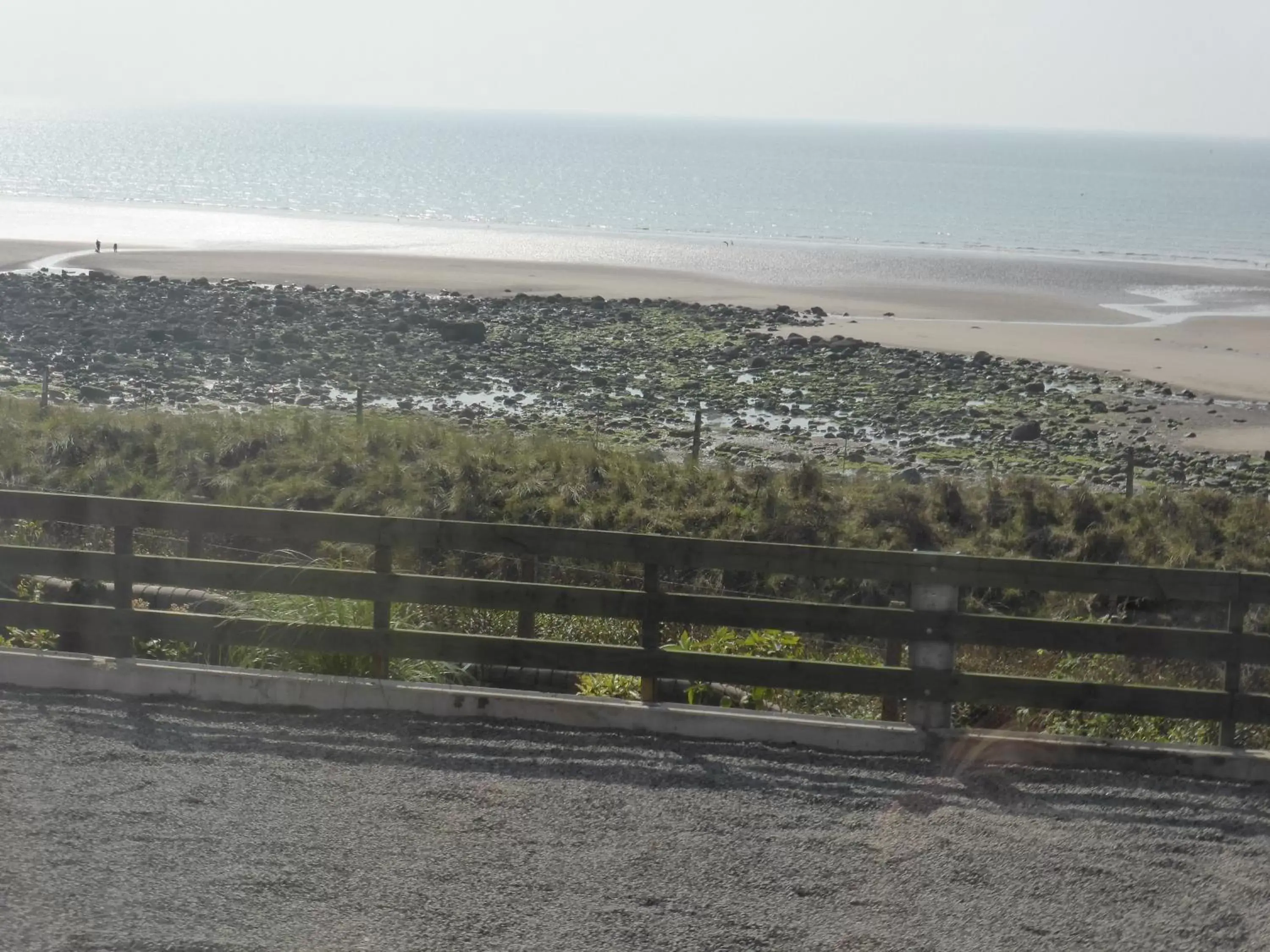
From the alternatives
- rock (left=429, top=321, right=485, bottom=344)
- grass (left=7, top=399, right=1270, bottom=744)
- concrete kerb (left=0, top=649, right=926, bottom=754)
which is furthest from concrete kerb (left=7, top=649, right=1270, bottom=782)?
rock (left=429, top=321, right=485, bottom=344)

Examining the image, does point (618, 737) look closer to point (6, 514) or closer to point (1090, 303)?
point (6, 514)

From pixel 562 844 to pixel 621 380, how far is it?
26698 millimetres

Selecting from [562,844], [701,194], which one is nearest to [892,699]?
[562,844]

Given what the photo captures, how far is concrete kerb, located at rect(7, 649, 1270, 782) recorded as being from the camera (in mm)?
7430

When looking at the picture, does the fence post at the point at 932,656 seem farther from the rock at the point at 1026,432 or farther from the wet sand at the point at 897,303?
the wet sand at the point at 897,303

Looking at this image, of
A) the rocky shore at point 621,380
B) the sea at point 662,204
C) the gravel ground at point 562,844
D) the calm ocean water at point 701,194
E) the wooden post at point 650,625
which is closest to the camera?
the gravel ground at point 562,844

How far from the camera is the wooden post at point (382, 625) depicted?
8055 mm

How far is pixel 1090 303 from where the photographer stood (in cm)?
5275

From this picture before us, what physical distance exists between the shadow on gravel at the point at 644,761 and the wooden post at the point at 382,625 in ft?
1.38

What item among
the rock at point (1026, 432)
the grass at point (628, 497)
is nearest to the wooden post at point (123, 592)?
the grass at point (628, 497)

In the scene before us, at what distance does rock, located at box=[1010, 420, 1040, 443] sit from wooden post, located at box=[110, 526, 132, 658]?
2225cm

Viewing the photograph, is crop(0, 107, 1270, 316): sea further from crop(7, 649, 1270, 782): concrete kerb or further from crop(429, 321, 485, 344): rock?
crop(7, 649, 1270, 782): concrete kerb

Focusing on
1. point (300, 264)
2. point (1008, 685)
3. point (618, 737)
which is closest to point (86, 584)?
point (618, 737)

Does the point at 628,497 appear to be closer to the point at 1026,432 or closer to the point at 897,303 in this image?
the point at 1026,432
